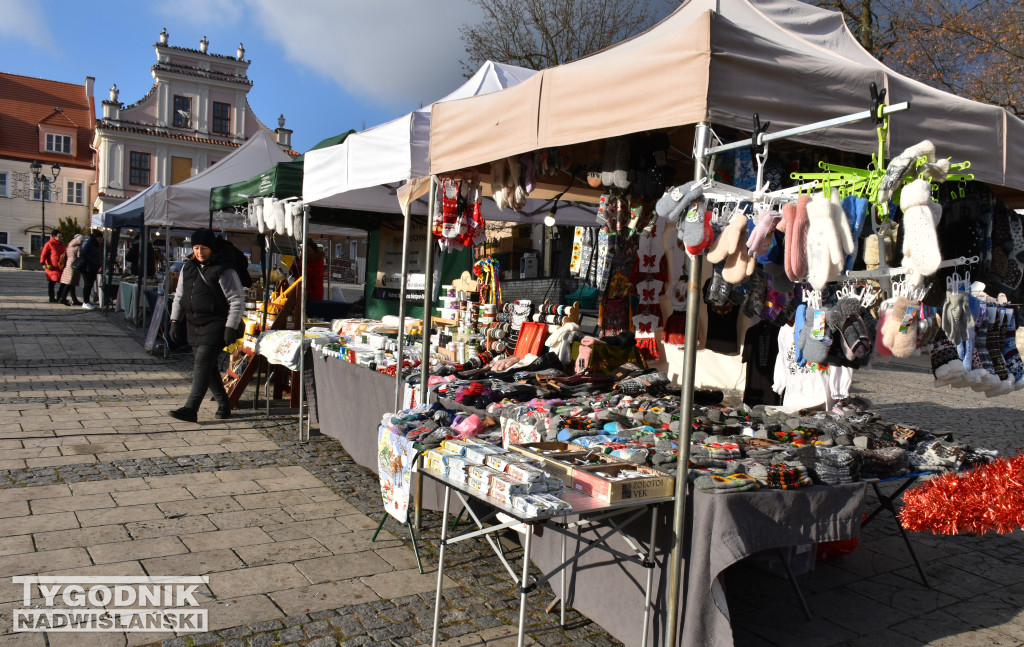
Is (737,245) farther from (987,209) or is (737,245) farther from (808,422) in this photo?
(987,209)

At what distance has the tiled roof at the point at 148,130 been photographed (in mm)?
39938

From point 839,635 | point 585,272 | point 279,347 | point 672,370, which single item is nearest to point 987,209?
point 839,635

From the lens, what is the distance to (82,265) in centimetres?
1747

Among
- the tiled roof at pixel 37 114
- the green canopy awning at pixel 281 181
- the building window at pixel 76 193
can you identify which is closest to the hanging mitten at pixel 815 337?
the green canopy awning at pixel 281 181

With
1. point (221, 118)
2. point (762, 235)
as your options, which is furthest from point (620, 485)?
point (221, 118)

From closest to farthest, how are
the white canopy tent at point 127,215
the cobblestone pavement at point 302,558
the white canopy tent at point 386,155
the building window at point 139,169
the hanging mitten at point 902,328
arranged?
the hanging mitten at point 902,328 < the cobblestone pavement at point 302,558 < the white canopy tent at point 386,155 < the white canopy tent at point 127,215 < the building window at point 139,169

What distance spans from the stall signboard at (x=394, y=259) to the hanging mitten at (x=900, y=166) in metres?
7.39

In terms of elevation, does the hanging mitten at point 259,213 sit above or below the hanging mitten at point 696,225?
above

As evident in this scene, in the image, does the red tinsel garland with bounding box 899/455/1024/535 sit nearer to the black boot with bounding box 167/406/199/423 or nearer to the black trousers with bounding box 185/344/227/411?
the black trousers with bounding box 185/344/227/411

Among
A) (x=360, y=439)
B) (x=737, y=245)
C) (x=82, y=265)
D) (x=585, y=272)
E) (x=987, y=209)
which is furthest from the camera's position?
(x=82, y=265)

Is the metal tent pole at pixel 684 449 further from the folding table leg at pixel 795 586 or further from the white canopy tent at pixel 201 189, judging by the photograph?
the white canopy tent at pixel 201 189

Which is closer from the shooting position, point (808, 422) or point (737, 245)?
point (737, 245)

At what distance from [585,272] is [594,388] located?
200 cm

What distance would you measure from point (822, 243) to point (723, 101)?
66 cm
